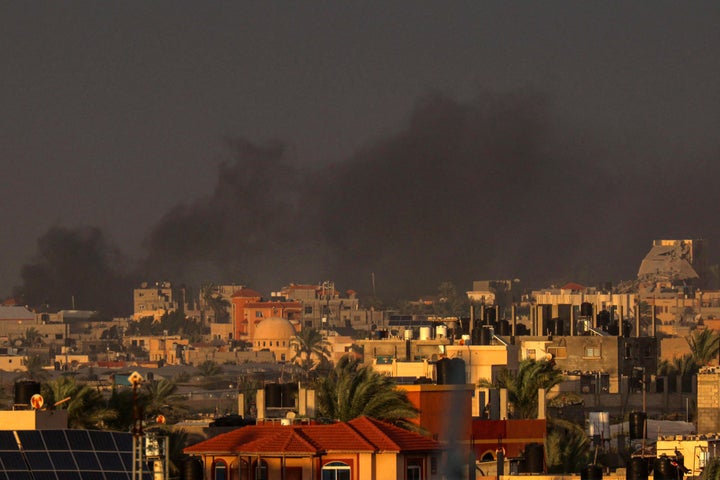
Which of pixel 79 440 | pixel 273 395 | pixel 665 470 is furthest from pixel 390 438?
pixel 273 395

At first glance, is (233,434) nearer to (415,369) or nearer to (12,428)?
(12,428)

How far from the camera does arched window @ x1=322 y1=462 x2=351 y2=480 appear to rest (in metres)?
42.0

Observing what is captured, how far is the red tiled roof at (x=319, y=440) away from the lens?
42000 mm

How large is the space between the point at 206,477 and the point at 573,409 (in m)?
34.2

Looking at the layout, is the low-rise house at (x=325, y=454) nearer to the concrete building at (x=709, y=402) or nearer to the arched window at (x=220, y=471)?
the arched window at (x=220, y=471)

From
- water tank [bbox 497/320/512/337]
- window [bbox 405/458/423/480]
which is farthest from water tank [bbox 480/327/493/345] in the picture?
window [bbox 405/458/423/480]

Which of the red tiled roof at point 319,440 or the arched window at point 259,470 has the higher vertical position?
the red tiled roof at point 319,440

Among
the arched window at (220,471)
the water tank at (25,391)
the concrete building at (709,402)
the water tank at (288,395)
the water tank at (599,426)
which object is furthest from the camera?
A: the concrete building at (709,402)

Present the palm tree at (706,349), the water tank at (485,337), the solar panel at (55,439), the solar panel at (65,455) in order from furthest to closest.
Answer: the palm tree at (706,349) < the water tank at (485,337) < the solar panel at (55,439) < the solar panel at (65,455)

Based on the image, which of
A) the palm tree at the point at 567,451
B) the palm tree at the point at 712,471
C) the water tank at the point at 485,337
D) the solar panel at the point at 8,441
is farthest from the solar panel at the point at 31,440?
the water tank at the point at 485,337

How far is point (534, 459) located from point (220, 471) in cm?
769

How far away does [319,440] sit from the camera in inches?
1668

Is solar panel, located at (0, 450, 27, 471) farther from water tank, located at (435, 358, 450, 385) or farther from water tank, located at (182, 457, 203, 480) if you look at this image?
water tank, located at (435, 358, 450, 385)

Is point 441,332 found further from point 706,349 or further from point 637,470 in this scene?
point 637,470
